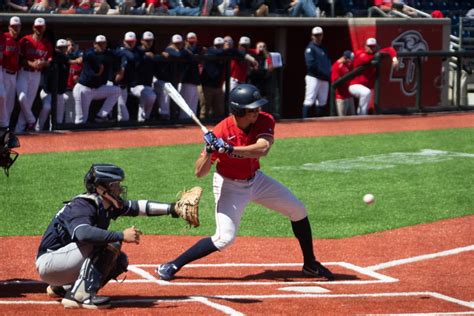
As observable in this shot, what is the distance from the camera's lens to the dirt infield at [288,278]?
704 centimetres

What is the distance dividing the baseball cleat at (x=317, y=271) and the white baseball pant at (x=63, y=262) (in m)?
2.10

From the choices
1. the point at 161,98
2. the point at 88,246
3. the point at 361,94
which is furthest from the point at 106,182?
the point at 361,94

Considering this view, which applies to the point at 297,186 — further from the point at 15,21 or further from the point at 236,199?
the point at 15,21

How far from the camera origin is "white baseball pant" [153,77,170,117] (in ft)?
59.8

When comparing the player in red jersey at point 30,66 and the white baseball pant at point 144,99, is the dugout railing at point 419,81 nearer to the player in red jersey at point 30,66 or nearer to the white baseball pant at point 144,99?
the white baseball pant at point 144,99

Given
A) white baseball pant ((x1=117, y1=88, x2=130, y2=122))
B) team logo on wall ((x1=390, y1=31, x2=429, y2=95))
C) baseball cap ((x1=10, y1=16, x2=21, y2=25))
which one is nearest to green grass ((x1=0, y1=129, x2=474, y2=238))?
white baseball pant ((x1=117, y1=88, x2=130, y2=122))

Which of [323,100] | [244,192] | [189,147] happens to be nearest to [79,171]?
[189,147]

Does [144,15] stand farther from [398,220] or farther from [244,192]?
[244,192]

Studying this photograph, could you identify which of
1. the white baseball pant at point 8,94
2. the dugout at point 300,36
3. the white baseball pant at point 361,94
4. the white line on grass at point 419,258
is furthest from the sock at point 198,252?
the white baseball pant at point 361,94

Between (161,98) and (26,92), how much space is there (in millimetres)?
2684

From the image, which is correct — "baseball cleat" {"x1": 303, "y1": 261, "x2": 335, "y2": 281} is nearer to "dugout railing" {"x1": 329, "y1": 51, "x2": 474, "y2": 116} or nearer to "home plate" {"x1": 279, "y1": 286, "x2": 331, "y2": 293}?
"home plate" {"x1": 279, "y1": 286, "x2": 331, "y2": 293}

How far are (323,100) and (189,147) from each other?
16.9 feet

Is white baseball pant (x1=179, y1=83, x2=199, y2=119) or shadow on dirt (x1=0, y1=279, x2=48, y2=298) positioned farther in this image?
white baseball pant (x1=179, y1=83, x2=199, y2=119)

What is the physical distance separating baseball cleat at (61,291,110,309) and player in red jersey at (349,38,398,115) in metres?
14.5
